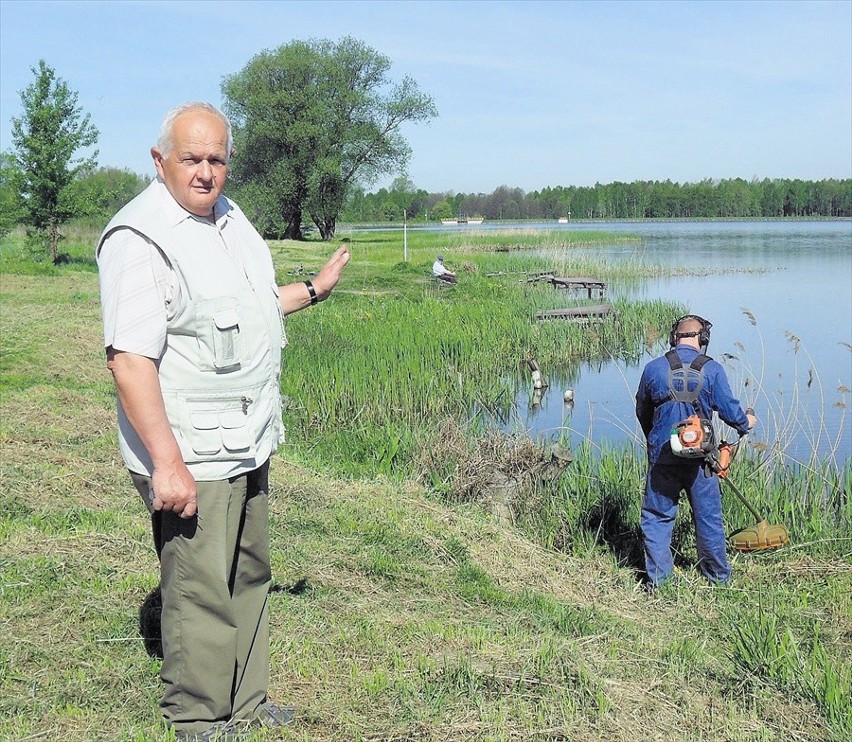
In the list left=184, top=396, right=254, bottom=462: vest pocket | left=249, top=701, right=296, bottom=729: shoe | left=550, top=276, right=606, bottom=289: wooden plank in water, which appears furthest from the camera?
left=550, top=276, right=606, bottom=289: wooden plank in water

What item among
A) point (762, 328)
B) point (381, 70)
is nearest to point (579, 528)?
point (762, 328)

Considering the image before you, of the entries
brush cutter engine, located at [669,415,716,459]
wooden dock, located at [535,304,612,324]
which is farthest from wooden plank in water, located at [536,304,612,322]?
brush cutter engine, located at [669,415,716,459]

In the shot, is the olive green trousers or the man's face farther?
the olive green trousers

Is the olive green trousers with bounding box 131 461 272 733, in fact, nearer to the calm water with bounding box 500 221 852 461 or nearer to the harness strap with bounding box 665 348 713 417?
the harness strap with bounding box 665 348 713 417

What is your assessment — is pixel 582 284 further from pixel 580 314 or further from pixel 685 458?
pixel 685 458

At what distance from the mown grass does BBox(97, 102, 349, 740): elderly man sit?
372 millimetres

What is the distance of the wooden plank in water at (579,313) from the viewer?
1809cm

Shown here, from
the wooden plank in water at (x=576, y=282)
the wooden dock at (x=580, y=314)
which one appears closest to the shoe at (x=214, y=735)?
the wooden dock at (x=580, y=314)

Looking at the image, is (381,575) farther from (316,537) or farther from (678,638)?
(678,638)

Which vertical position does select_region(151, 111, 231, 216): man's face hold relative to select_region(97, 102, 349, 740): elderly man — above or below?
above

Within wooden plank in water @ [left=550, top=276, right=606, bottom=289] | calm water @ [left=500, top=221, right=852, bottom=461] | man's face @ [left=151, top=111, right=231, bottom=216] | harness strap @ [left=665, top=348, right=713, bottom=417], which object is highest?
man's face @ [left=151, top=111, right=231, bottom=216]

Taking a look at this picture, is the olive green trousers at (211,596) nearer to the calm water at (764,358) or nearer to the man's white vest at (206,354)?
the man's white vest at (206,354)

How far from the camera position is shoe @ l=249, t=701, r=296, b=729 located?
3.18 meters

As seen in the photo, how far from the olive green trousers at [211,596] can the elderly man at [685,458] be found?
2721 mm
